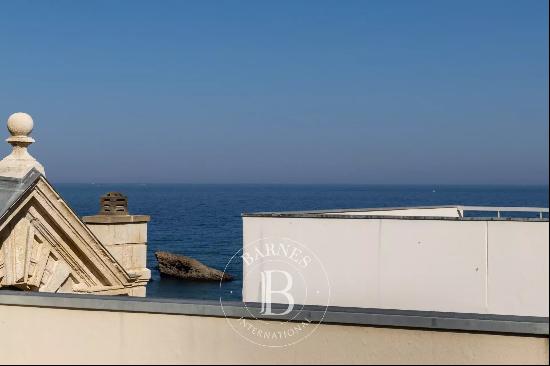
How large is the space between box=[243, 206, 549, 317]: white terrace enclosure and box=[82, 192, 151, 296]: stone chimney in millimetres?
6643

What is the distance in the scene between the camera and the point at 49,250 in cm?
1106

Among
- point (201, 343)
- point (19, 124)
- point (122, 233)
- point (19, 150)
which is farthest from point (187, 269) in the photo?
point (201, 343)

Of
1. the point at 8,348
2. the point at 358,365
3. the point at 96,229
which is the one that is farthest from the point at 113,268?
the point at 358,365

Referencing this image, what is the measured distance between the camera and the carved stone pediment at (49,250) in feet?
33.4

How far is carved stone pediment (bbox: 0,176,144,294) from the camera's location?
10172mm

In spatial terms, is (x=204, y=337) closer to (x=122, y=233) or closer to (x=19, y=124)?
(x=19, y=124)

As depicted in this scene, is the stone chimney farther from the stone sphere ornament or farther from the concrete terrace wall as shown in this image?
the concrete terrace wall

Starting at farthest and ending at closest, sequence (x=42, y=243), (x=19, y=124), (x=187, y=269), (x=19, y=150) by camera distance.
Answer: (x=187, y=269) < (x=19, y=124) < (x=19, y=150) < (x=42, y=243)

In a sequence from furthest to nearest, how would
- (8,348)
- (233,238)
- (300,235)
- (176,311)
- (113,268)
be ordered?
(233,238)
(113,268)
(300,235)
(8,348)
(176,311)

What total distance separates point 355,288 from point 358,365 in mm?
1688

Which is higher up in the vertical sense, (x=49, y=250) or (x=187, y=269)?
(x=187, y=269)

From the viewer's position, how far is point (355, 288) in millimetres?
7309

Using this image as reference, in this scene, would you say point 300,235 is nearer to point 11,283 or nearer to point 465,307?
point 465,307

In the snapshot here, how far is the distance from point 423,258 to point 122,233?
782cm
